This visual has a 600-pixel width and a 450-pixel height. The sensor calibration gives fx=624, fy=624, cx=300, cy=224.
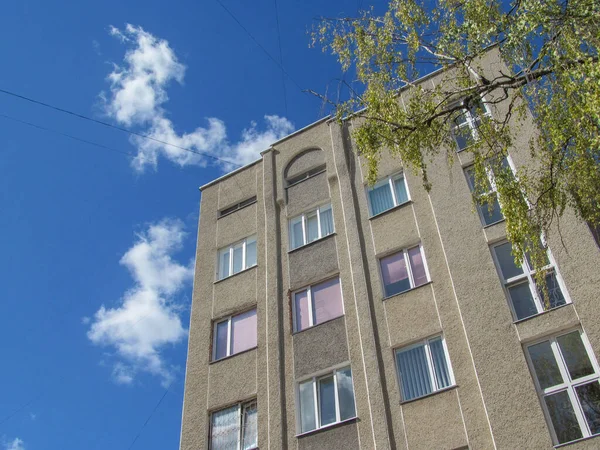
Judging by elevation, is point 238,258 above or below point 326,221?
below

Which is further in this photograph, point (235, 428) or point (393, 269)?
point (393, 269)

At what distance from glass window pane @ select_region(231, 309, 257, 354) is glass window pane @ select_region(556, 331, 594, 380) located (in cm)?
817

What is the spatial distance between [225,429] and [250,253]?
5.81 m

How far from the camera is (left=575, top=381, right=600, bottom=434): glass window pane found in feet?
38.4

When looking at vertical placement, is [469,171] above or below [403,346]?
above

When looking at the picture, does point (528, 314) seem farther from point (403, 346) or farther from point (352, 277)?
point (352, 277)

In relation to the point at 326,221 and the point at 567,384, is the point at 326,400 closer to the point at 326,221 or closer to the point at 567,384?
the point at 567,384

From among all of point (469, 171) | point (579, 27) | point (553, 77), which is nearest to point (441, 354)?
point (469, 171)

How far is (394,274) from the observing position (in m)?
16.5

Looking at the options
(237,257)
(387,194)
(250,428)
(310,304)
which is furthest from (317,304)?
(237,257)

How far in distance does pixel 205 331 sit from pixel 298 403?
4302 millimetres

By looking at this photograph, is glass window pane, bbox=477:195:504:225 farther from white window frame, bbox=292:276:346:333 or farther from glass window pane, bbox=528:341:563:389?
white window frame, bbox=292:276:346:333

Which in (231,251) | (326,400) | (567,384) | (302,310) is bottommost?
(567,384)

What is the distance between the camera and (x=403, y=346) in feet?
49.2
